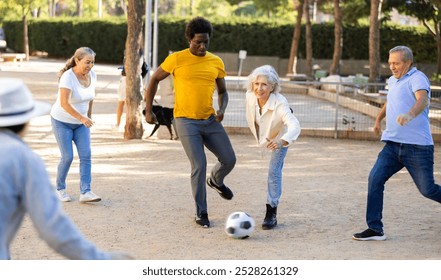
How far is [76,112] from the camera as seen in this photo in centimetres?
948

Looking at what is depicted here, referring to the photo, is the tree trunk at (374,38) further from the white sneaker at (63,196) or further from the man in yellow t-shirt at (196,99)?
the man in yellow t-shirt at (196,99)

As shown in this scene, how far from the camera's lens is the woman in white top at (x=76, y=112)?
31.5ft

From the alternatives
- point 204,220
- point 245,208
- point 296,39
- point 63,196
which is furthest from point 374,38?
point 204,220

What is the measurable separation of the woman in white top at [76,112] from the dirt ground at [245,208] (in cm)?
34

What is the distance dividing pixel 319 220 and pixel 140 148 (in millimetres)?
6097

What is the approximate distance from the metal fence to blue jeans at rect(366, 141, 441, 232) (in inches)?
281

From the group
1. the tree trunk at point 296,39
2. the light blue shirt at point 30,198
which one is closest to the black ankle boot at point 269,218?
the light blue shirt at point 30,198

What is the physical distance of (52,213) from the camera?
12.0ft

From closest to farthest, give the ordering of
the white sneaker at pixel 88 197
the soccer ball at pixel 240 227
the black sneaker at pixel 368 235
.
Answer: the soccer ball at pixel 240 227
the black sneaker at pixel 368 235
the white sneaker at pixel 88 197

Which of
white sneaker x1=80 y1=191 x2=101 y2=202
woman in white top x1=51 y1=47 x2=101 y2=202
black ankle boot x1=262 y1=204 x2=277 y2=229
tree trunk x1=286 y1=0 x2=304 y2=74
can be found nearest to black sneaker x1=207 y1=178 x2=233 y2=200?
black ankle boot x1=262 y1=204 x2=277 y2=229

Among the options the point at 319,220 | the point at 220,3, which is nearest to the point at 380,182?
the point at 319,220

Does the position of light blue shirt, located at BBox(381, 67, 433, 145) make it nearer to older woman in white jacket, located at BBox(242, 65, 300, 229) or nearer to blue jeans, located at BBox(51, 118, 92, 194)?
older woman in white jacket, located at BBox(242, 65, 300, 229)

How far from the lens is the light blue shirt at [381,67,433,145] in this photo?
8047 mm
